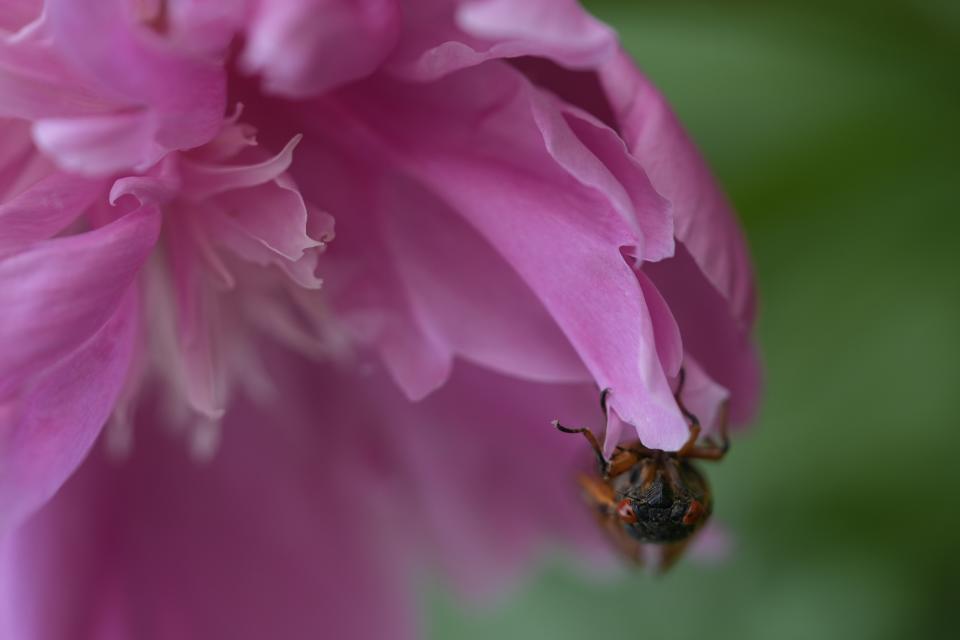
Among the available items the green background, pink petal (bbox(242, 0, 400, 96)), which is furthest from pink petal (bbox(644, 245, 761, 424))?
the green background

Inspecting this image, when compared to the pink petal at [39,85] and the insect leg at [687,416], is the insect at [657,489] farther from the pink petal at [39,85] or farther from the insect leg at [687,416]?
the pink petal at [39,85]

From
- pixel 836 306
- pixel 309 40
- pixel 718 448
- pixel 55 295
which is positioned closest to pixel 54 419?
pixel 55 295

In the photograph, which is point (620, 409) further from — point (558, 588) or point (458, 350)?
point (558, 588)

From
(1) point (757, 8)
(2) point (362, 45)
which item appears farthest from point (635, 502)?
(1) point (757, 8)

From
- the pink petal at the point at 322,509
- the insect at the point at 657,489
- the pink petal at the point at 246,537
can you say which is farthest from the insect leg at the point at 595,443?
the pink petal at the point at 246,537

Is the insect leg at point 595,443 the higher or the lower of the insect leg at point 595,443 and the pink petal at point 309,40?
the lower

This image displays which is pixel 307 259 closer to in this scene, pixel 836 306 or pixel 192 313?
pixel 192 313
